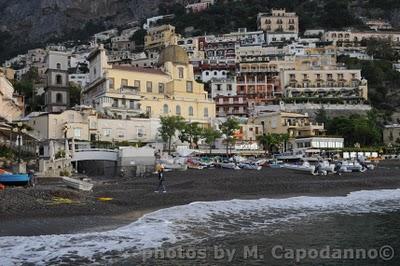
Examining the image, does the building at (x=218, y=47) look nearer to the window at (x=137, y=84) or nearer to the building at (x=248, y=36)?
the building at (x=248, y=36)

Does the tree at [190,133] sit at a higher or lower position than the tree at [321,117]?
lower

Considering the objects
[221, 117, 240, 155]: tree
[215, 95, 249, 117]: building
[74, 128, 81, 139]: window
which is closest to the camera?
[74, 128, 81, 139]: window

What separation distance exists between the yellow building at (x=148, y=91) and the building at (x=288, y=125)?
40.3ft

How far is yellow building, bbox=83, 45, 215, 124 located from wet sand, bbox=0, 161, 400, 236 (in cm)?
3160

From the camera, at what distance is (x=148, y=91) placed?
267 ft

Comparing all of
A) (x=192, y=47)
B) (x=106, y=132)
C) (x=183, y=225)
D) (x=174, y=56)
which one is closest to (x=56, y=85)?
(x=174, y=56)

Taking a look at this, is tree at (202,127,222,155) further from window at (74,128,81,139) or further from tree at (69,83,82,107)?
tree at (69,83,82,107)

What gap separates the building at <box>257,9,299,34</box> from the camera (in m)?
165

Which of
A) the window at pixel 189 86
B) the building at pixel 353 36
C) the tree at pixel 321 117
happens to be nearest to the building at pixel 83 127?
the window at pixel 189 86

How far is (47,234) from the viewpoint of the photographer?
18.0 metres

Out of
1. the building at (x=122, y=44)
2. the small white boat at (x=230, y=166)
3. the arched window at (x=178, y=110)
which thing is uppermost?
the building at (x=122, y=44)

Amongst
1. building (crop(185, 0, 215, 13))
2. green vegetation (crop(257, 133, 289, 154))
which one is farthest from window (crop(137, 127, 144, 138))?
building (crop(185, 0, 215, 13))

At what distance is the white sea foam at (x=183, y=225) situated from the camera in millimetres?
15430

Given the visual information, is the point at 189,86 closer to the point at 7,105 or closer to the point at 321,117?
the point at 7,105
